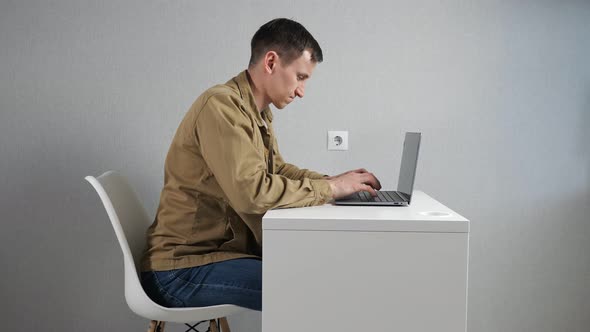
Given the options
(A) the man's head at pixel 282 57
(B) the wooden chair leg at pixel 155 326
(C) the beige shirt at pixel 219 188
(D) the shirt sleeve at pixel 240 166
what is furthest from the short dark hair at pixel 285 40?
(B) the wooden chair leg at pixel 155 326

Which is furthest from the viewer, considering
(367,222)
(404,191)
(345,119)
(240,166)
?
(345,119)

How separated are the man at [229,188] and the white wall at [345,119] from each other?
1.95 ft

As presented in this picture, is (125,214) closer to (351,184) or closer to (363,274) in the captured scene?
(351,184)

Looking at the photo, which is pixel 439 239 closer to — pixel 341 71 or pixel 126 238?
pixel 126 238

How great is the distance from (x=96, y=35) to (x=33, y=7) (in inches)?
10.2

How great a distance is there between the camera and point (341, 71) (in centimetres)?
243

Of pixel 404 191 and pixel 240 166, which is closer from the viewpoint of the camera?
pixel 240 166

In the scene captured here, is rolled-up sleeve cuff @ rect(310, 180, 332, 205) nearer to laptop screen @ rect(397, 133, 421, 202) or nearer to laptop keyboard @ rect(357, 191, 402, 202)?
laptop keyboard @ rect(357, 191, 402, 202)

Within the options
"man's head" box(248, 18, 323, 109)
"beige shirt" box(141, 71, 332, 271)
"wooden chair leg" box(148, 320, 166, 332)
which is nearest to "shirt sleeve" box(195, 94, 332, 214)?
"beige shirt" box(141, 71, 332, 271)

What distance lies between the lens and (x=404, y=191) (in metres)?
1.92

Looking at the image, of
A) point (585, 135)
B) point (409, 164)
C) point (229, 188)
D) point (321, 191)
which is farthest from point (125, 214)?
point (585, 135)

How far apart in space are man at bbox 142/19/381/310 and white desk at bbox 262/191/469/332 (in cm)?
17

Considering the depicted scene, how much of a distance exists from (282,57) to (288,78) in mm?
62

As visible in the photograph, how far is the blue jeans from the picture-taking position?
65.0 inches
